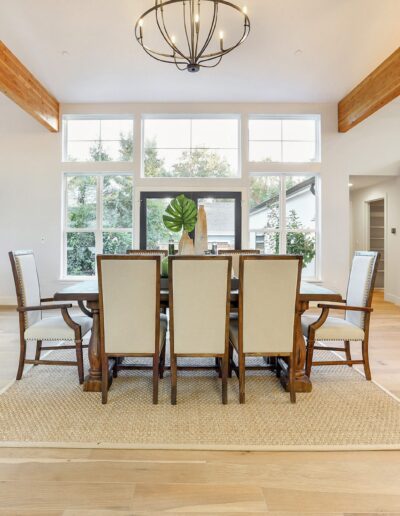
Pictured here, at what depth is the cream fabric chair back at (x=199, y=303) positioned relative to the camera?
2.02 meters

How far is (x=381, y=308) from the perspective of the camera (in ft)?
17.7

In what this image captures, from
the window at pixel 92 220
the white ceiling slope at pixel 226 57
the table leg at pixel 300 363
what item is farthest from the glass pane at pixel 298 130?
the table leg at pixel 300 363

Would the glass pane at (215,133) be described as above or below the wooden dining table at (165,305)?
above

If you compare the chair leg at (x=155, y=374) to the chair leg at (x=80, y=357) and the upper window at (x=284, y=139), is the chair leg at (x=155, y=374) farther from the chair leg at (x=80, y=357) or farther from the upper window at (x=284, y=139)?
the upper window at (x=284, y=139)

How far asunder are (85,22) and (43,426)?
153 inches

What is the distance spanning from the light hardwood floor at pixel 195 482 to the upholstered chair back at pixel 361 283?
1082 millimetres

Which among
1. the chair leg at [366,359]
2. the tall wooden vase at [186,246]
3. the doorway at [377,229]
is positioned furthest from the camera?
the doorway at [377,229]

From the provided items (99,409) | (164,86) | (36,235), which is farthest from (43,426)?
(164,86)

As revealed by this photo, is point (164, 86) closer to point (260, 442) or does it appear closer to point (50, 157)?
point (50, 157)

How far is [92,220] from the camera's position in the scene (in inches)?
220

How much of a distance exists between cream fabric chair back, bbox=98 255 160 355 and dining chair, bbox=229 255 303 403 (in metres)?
0.60

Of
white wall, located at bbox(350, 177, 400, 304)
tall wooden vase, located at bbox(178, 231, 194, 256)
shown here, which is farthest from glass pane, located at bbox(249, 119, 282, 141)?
tall wooden vase, located at bbox(178, 231, 194, 256)

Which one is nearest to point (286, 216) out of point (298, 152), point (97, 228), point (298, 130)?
point (298, 152)

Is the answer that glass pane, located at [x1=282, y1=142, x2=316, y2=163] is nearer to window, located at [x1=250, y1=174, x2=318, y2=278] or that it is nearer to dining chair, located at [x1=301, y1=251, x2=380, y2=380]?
window, located at [x1=250, y1=174, x2=318, y2=278]
